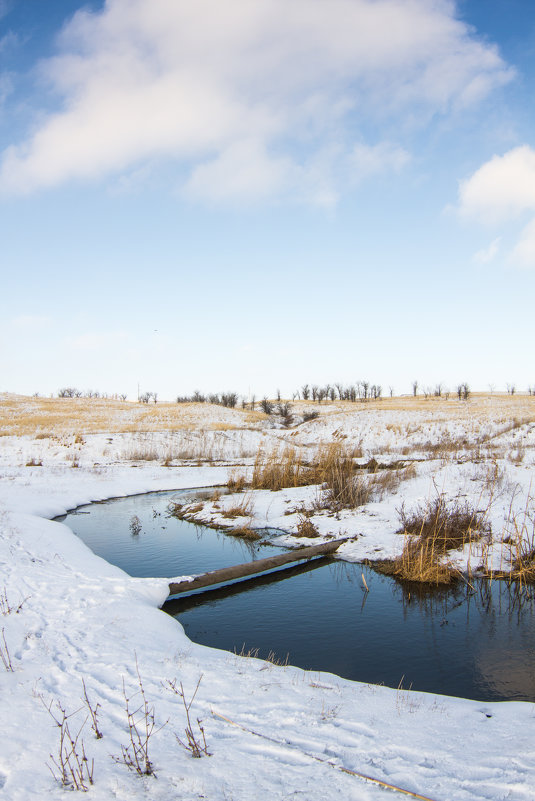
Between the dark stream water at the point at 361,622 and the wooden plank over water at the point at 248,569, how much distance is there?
264 millimetres

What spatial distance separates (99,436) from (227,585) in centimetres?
2514

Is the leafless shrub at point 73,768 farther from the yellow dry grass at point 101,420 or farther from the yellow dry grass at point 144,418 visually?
the yellow dry grass at point 144,418

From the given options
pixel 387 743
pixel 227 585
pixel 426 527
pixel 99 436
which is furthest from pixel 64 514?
pixel 99 436

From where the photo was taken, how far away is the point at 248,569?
9.72 meters

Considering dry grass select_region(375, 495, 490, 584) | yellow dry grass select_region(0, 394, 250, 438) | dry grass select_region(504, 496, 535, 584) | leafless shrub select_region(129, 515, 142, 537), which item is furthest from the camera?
yellow dry grass select_region(0, 394, 250, 438)

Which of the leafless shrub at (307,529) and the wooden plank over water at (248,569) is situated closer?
the wooden plank over water at (248,569)

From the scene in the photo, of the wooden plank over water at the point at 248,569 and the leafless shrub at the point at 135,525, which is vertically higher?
the wooden plank over water at the point at 248,569

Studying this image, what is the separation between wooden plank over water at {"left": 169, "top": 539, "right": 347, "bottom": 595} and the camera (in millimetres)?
8766

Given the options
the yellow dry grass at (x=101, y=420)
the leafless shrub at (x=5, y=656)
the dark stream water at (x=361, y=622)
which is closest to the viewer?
the leafless shrub at (x=5, y=656)

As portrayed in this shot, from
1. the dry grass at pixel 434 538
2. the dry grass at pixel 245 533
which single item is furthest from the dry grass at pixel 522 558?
the dry grass at pixel 245 533

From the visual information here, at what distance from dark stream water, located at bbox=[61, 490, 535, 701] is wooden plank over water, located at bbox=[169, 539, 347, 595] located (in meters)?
0.26

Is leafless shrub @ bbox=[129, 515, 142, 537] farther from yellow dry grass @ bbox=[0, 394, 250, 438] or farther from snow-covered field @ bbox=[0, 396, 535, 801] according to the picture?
yellow dry grass @ bbox=[0, 394, 250, 438]

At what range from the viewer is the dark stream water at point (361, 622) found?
6.16 m

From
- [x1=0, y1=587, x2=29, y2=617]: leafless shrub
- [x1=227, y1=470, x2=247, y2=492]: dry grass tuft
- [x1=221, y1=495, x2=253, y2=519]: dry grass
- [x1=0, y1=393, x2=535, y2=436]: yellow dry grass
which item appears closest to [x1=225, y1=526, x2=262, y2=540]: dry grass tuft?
[x1=221, y1=495, x2=253, y2=519]: dry grass
